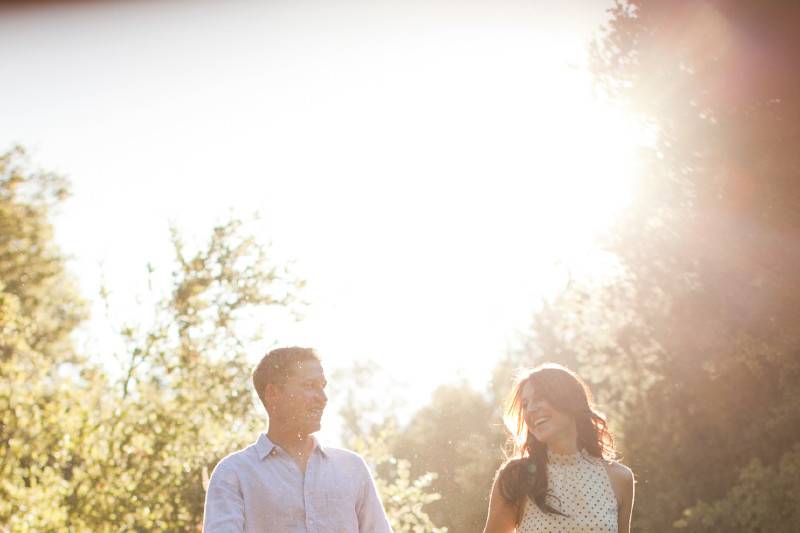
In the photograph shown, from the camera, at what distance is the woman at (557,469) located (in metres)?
5.32

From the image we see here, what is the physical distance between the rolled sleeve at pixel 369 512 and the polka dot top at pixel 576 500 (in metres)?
0.96

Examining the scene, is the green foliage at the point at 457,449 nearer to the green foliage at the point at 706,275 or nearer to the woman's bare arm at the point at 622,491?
the green foliage at the point at 706,275

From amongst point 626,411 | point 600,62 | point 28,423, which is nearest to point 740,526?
point 626,411

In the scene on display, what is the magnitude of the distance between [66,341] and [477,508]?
14.9 meters

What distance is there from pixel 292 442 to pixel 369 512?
1.91 feet

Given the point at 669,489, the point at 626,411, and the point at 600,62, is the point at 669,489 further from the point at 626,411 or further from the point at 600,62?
the point at 600,62

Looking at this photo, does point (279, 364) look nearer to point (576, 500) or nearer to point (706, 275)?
point (576, 500)

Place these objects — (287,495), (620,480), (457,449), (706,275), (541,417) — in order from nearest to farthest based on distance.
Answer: (287,495) < (541,417) < (620,480) < (706,275) < (457,449)

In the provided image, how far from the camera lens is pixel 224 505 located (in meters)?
4.48

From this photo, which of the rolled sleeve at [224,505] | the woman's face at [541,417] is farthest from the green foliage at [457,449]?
the rolled sleeve at [224,505]

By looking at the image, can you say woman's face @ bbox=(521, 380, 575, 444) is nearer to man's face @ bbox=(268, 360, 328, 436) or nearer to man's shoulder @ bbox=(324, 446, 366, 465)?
man's shoulder @ bbox=(324, 446, 366, 465)

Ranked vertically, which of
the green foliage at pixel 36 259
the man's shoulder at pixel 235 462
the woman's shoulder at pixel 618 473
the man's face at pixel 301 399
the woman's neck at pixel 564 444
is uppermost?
the green foliage at pixel 36 259

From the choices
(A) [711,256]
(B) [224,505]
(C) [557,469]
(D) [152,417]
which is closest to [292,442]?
(B) [224,505]

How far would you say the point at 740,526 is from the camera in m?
20.7
